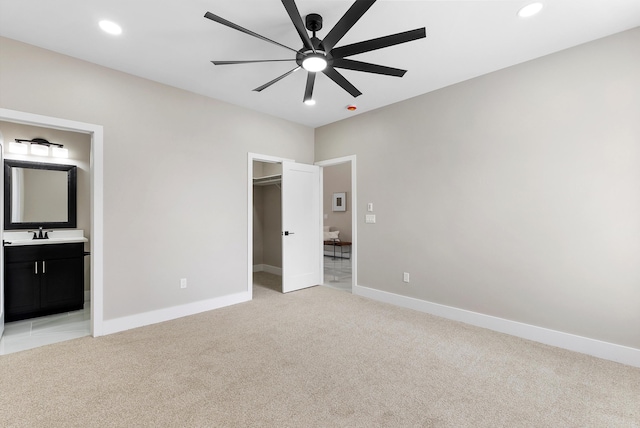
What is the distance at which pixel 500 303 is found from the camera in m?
3.20

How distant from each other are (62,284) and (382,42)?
444 centimetres

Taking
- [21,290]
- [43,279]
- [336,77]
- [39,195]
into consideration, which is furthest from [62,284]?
[336,77]

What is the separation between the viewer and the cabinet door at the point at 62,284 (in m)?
3.53

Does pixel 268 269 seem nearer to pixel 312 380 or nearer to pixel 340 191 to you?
pixel 340 191

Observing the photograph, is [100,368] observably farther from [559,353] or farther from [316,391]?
[559,353]

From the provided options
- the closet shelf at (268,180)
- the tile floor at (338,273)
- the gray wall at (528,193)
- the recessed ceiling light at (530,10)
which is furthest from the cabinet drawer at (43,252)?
the recessed ceiling light at (530,10)

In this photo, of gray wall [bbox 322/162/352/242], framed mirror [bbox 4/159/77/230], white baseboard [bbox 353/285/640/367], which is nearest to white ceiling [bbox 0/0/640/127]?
framed mirror [bbox 4/159/77/230]

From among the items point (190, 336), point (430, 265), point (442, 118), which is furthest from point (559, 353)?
point (190, 336)

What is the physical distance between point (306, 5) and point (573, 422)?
330cm

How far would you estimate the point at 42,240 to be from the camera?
352 centimetres

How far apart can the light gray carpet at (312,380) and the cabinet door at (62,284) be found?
3.49ft

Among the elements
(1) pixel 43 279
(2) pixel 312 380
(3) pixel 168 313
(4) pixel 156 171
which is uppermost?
(4) pixel 156 171

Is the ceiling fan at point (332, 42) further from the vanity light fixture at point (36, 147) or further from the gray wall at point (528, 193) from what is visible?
the vanity light fixture at point (36, 147)

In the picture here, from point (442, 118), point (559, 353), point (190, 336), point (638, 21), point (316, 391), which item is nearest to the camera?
point (316, 391)
